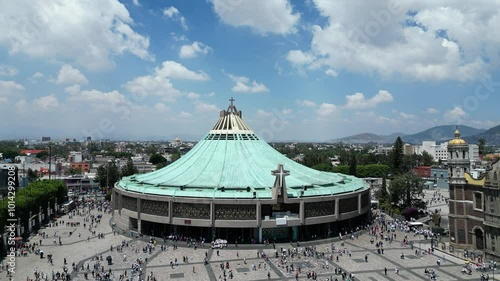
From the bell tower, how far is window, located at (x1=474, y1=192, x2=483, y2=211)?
6.72ft

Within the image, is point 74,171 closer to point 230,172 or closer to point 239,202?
point 230,172

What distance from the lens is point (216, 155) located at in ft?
209

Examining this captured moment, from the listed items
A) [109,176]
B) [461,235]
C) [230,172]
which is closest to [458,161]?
[461,235]

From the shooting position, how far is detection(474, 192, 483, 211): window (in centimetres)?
4397

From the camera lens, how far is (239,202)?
48781 millimetres

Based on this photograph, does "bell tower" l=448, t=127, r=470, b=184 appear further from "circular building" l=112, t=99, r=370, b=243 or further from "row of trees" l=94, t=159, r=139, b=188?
"row of trees" l=94, t=159, r=139, b=188

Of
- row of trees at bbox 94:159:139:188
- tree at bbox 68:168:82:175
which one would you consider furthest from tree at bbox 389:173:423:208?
tree at bbox 68:168:82:175

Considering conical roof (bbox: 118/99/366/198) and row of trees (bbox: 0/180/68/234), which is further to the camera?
conical roof (bbox: 118/99/366/198)

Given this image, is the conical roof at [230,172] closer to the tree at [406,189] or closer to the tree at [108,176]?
the tree at [406,189]

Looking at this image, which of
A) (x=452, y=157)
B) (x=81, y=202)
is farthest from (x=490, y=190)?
(x=81, y=202)

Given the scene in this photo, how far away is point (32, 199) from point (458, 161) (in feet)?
185

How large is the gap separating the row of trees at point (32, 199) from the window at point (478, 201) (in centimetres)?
5331

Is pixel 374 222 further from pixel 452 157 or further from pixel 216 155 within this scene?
pixel 216 155

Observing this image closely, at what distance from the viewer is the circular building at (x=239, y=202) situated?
49.2 m
